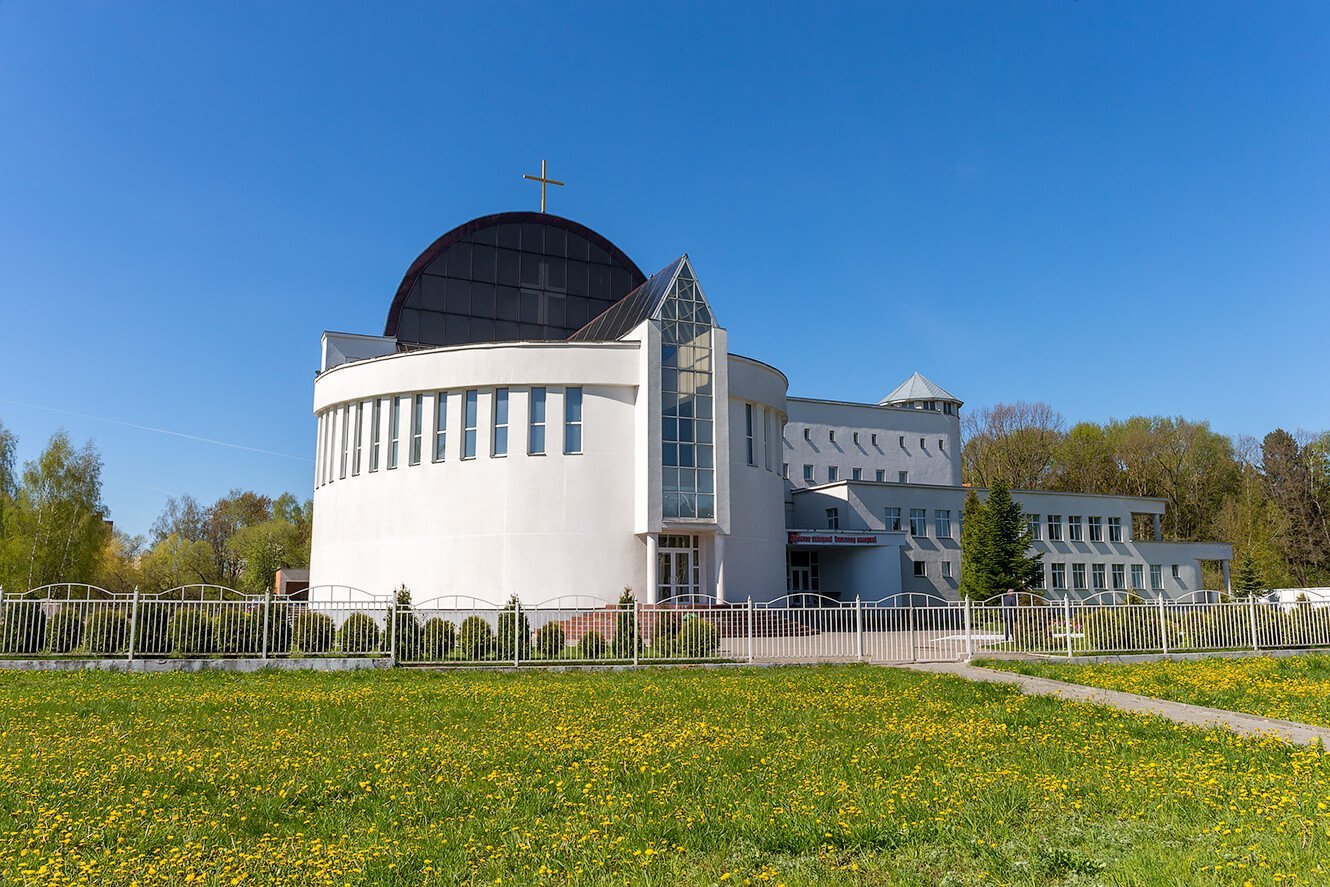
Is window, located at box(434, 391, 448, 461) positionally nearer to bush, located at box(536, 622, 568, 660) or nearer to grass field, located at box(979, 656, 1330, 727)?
bush, located at box(536, 622, 568, 660)

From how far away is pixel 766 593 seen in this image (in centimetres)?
3394

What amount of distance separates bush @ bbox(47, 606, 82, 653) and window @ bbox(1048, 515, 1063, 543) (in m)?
43.6

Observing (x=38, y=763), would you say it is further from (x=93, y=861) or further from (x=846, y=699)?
(x=846, y=699)

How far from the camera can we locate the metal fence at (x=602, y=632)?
19.8 m

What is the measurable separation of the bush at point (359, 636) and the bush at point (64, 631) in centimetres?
541

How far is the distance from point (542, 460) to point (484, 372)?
380 centimetres

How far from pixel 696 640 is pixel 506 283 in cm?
2863

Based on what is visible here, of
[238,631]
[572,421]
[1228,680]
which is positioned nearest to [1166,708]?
[1228,680]

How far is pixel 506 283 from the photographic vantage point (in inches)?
1785

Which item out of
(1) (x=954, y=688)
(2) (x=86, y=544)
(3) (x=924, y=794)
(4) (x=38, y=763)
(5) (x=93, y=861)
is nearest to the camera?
(5) (x=93, y=861)

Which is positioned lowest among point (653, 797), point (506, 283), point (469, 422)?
point (653, 797)

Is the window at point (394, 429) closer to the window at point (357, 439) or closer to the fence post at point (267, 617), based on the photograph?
the window at point (357, 439)

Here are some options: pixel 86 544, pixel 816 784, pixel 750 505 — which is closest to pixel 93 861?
pixel 816 784

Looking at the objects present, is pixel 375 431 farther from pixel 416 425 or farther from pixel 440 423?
pixel 440 423
